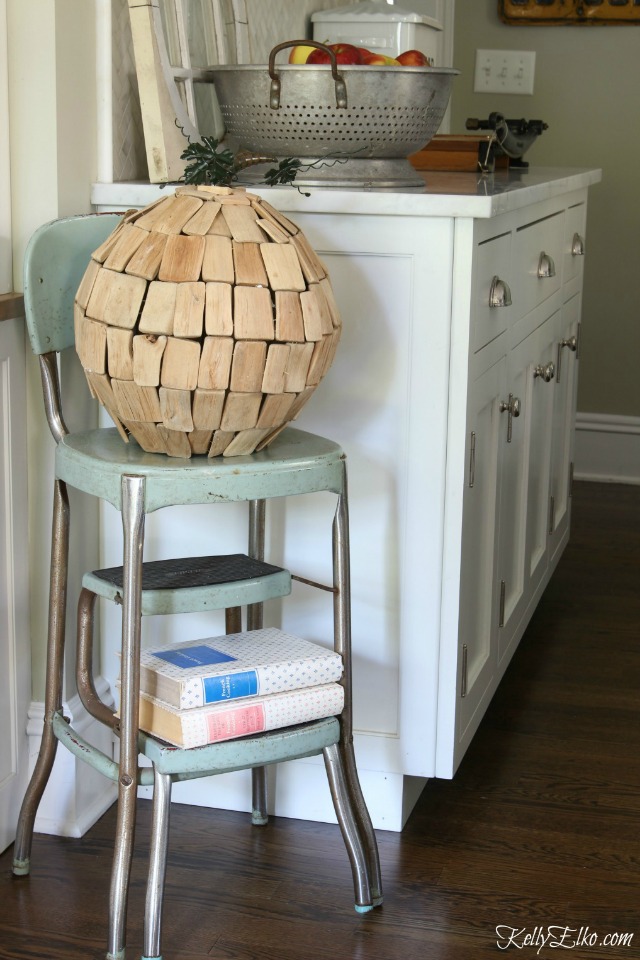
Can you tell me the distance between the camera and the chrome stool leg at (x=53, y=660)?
1.56 meters

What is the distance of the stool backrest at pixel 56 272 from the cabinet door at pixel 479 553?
21.6 inches

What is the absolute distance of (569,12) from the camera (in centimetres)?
370

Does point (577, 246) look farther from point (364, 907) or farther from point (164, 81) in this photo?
point (364, 907)

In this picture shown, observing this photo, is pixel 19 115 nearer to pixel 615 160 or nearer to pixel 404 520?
pixel 404 520

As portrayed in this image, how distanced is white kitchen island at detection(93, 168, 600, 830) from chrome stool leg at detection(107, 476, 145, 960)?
1.36ft

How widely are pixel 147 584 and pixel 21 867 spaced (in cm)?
45

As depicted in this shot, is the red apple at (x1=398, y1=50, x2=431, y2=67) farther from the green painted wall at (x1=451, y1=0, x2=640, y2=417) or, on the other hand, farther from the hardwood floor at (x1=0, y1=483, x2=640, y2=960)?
the green painted wall at (x1=451, y1=0, x2=640, y2=417)

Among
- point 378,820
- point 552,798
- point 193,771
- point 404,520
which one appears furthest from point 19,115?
point 552,798

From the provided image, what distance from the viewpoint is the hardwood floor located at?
1.50m

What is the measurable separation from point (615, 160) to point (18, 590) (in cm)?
274

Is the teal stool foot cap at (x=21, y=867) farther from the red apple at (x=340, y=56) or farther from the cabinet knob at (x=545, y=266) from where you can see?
the cabinet knob at (x=545, y=266)

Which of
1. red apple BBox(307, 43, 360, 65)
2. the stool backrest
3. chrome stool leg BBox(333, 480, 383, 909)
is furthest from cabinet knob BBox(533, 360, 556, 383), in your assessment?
the stool backrest

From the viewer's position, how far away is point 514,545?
224 cm

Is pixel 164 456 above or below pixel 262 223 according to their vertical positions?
below
